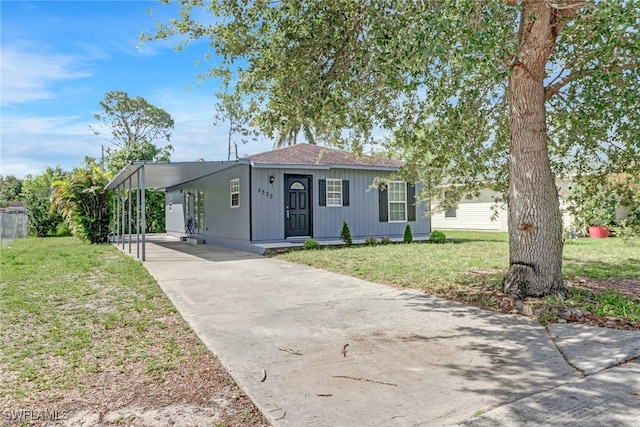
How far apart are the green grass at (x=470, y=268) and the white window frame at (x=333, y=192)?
Answer: 2.56 meters

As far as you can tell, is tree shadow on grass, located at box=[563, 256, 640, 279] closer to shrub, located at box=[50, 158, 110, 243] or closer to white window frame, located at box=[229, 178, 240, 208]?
white window frame, located at box=[229, 178, 240, 208]

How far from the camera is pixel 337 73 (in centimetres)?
567

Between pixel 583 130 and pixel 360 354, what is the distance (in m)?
4.59

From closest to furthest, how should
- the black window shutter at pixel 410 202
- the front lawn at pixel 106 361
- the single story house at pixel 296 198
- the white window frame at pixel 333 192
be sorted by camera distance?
the front lawn at pixel 106 361 < the single story house at pixel 296 198 < the white window frame at pixel 333 192 < the black window shutter at pixel 410 202

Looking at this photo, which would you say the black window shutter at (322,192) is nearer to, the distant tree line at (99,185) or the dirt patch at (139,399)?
the distant tree line at (99,185)

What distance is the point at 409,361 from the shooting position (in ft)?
11.3

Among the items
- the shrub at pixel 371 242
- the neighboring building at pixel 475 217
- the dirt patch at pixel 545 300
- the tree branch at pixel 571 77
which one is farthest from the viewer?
the neighboring building at pixel 475 217

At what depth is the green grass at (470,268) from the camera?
17.8ft

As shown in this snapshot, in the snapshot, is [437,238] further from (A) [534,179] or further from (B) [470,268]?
(A) [534,179]

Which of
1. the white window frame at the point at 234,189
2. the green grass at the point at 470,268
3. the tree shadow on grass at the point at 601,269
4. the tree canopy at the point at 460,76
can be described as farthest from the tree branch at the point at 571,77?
the white window frame at the point at 234,189

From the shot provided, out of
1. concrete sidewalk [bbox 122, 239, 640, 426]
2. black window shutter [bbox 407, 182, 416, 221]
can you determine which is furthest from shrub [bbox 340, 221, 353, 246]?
concrete sidewalk [bbox 122, 239, 640, 426]

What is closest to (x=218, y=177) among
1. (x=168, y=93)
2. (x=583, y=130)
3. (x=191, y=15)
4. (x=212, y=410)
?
(x=168, y=93)

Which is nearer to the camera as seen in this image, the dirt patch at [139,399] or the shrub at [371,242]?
the dirt patch at [139,399]

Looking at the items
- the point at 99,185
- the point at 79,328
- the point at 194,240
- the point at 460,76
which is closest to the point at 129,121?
the point at 99,185
